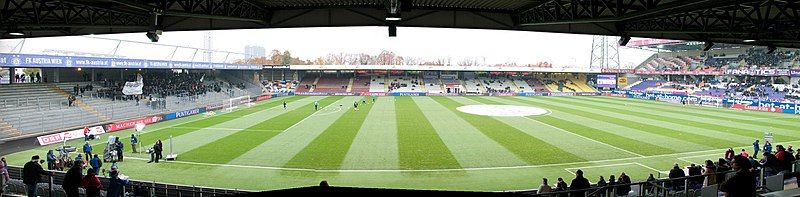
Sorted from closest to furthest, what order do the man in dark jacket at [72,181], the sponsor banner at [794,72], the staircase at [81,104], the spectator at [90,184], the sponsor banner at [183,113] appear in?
the man in dark jacket at [72,181], the spectator at [90,184], the staircase at [81,104], the sponsor banner at [183,113], the sponsor banner at [794,72]

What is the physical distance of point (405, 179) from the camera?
624 inches

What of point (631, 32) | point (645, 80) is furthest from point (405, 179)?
point (645, 80)

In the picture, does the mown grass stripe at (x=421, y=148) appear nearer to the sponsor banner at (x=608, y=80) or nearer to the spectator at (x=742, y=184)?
the spectator at (x=742, y=184)

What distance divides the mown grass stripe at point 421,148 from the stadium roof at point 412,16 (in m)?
7.62

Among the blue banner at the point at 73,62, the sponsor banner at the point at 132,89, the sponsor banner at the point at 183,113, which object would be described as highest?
the blue banner at the point at 73,62

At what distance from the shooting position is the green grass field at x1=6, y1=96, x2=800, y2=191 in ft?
53.3

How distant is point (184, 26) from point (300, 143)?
11798mm

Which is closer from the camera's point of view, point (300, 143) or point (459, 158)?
point (459, 158)

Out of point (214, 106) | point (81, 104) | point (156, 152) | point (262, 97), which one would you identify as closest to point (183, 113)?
point (81, 104)

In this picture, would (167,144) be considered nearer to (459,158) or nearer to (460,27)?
(459,158)

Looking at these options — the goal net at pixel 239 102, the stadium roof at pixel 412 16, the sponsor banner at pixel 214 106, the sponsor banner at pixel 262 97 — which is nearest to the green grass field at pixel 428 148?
the stadium roof at pixel 412 16

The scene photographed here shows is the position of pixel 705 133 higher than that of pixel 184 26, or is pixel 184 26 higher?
pixel 184 26

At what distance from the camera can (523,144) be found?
23.2m

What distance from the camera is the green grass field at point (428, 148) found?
16250mm
